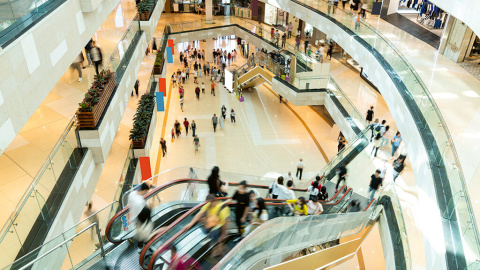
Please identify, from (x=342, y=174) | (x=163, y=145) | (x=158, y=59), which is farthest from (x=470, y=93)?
(x=158, y=59)

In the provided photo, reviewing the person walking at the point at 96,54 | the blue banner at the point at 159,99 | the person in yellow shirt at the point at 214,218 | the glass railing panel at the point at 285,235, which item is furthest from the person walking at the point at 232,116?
the person in yellow shirt at the point at 214,218

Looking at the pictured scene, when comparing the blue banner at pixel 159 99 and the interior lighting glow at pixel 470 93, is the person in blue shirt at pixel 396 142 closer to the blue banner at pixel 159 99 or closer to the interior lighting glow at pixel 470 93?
the interior lighting glow at pixel 470 93

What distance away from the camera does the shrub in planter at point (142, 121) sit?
13086 mm

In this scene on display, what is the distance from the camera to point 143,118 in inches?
561

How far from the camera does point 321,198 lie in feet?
36.8

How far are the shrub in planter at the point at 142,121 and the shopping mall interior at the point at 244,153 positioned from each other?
0.10 m

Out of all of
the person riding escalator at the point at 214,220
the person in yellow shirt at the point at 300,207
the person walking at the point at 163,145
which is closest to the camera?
the person riding escalator at the point at 214,220

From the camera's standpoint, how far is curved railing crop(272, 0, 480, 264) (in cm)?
577

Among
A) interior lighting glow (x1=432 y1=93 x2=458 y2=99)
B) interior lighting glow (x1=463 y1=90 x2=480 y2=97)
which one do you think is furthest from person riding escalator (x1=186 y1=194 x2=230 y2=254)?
interior lighting glow (x1=463 y1=90 x2=480 y2=97)

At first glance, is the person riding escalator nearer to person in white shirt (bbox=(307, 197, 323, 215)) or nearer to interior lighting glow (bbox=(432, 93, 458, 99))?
person in white shirt (bbox=(307, 197, 323, 215))

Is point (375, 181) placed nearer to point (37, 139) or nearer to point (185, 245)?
point (185, 245)

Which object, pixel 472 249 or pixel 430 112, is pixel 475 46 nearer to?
pixel 430 112

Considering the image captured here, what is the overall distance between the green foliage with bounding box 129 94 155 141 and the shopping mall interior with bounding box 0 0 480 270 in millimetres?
95

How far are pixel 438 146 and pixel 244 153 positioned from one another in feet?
34.8
